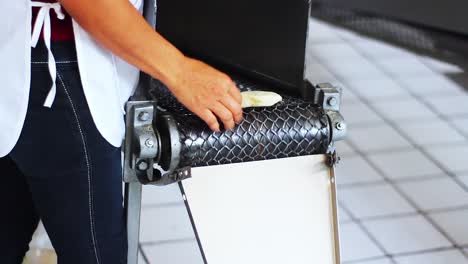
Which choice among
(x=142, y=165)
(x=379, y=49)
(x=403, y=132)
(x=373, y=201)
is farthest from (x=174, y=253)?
(x=379, y=49)

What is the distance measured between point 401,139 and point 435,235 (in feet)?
1.54

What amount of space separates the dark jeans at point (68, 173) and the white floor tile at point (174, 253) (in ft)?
2.23

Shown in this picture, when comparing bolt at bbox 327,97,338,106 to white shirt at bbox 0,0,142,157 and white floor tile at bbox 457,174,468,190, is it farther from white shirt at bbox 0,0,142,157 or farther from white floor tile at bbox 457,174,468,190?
white floor tile at bbox 457,174,468,190

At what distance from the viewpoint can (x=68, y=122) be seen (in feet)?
3.58

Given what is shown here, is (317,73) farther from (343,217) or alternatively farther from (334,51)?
(343,217)

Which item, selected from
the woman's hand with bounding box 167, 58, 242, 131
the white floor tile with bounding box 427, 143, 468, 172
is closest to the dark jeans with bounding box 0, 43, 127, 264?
the woman's hand with bounding box 167, 58, 242, 131

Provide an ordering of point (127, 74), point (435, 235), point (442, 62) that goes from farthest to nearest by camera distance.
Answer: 1. point (442, 62)
2. point (435, 235)
3. point (127, 74)

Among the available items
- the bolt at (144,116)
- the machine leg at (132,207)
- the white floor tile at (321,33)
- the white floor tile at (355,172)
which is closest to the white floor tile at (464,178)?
the white floor tile at (355,172)

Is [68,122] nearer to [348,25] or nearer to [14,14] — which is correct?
[14,14]

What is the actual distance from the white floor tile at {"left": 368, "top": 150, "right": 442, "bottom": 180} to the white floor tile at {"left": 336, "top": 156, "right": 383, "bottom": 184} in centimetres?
3

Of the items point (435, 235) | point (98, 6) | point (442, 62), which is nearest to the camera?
point (98, 6)

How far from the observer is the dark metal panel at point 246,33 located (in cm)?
119

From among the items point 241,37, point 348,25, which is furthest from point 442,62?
point 241,37

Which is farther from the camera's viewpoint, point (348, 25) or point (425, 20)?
point (348, 25)
